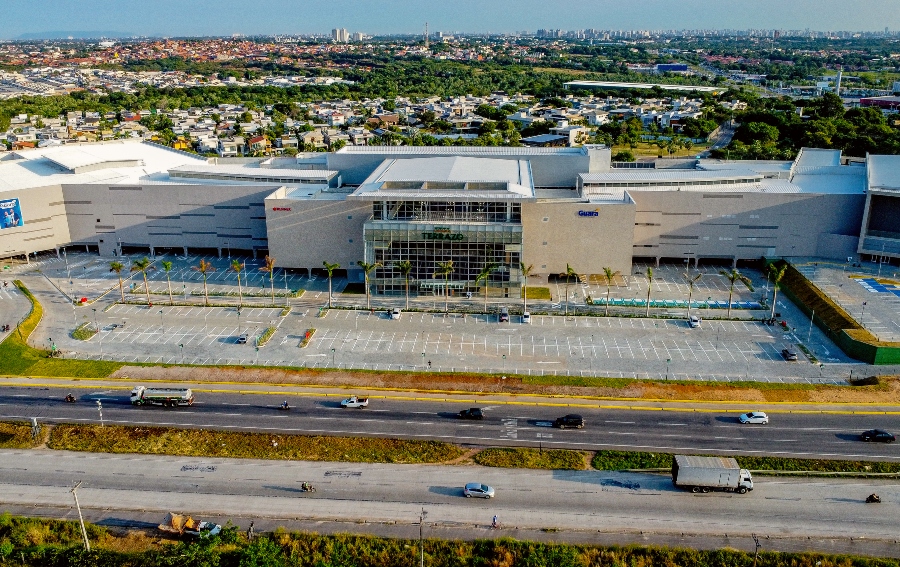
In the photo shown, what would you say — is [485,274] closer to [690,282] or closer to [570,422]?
[690,282]

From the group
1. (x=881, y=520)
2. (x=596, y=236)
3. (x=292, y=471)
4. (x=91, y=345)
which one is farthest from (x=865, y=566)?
(x=91, y=345)

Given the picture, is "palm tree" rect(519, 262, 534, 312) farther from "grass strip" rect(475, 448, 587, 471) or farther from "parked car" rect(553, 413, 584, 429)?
"grass strip" rect(475, 448, 587, 471)

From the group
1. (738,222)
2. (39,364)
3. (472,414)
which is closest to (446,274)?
(472,414)

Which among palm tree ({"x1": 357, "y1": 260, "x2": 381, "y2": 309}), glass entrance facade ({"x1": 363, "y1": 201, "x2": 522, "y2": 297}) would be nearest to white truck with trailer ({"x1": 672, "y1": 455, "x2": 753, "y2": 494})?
glass entrance facade ({"x1": 363, "y1": 201, "x2": 522, "y2": 297})

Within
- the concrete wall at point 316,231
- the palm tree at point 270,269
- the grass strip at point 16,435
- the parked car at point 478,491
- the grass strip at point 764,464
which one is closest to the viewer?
the parked car at point 478,491

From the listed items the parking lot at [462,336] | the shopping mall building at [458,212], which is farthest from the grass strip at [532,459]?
the shopping mall building at [458,212]

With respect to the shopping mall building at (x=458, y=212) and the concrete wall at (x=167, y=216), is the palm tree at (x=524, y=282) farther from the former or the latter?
the concrete wall at (x=167, y=216)
